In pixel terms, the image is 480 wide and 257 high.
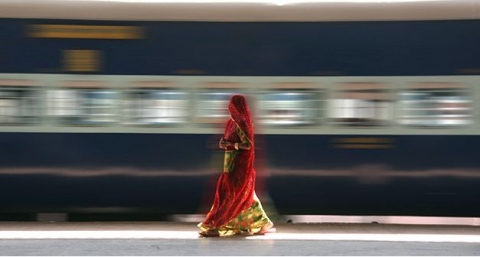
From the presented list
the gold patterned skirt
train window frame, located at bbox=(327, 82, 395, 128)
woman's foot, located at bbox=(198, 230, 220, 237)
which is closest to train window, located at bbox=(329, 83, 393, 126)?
train window frame, located at bbox=(327, 82, 395, 128)

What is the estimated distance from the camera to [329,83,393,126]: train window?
919cm

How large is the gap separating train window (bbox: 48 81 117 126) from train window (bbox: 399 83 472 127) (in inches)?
110

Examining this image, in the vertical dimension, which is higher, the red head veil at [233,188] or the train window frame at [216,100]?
the train window frame at [216,100]

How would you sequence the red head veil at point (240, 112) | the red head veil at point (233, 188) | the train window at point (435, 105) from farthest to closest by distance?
the train window at point (435, 105)
the red head veil at point (233, 188)
the red head veil at point (240, 112)

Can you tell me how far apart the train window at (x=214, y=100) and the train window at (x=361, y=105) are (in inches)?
38.6

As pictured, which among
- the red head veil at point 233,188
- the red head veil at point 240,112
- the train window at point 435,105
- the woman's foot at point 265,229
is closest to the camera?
the red head veil at point 240,112

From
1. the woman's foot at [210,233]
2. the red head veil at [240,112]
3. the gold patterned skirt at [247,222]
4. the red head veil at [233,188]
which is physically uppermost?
the red head veil at [240,112]

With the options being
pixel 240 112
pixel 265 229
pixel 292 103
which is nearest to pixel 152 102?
pixel 240 112

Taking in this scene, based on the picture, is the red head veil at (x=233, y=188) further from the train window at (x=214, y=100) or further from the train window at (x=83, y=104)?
the train window at (x=83, y=104)

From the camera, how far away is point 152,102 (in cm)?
923

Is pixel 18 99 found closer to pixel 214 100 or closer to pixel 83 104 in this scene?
pixel 83 104

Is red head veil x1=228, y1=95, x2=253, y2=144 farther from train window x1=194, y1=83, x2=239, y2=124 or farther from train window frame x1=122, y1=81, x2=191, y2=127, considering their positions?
train window frame x1=122, y1=81, x2=191, y2=127

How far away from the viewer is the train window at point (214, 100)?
9.22m

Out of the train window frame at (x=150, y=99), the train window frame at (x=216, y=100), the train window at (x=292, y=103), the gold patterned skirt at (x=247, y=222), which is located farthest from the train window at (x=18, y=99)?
the train window at (x=292, y=103)
